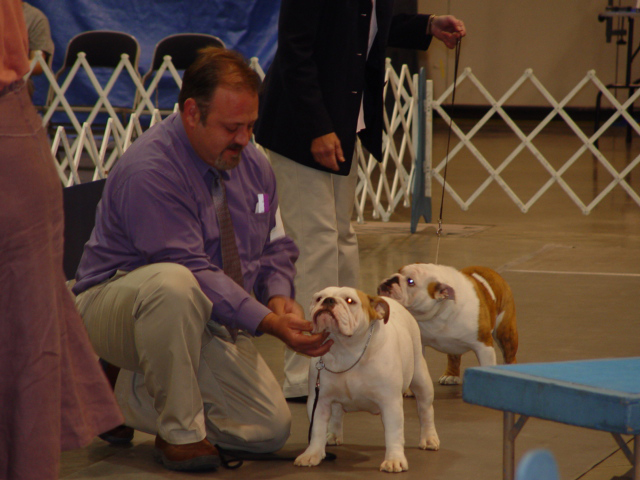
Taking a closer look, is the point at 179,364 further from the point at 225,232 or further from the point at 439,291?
the point at 439,291

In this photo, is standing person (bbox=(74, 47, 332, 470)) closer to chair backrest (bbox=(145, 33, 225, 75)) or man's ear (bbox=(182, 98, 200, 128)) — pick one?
man's ear (bbox=(182, 98, 200, 128))

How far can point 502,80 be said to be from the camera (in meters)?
13.9

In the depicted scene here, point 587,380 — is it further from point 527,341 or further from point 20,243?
point 527,341

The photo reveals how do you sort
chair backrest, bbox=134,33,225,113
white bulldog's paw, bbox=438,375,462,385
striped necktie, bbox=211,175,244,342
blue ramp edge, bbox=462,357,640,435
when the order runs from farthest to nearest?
chair backrest, bbox=134,33,225,113 → white bulldog's paw, bbox=438,375,462,385 → striped necktie, bbox=211,175,244,342 → blue ramp edge, bbox=462,357,640,435

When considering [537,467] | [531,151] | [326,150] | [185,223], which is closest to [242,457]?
[185,223]

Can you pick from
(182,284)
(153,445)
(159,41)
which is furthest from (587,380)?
(159,41)

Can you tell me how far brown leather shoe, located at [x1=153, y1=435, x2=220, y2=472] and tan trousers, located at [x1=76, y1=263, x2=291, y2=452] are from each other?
0.06 ft

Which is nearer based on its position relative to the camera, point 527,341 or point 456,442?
point 456,442

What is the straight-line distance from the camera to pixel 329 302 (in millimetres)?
2316

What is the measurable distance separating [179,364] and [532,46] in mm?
12229

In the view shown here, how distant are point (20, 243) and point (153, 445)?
1.19m

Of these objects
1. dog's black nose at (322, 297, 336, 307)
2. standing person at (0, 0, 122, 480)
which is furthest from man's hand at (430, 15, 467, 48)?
standing person at (0, 0, 122, 480)

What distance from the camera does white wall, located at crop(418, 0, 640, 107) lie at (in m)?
13.4

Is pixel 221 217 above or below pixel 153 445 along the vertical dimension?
above
